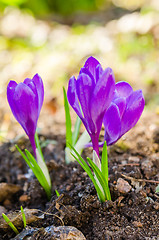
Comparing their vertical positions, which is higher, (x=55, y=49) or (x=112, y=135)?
(x=55, y=49)

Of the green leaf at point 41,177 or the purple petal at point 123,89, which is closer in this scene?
the purple petal at point 123,89

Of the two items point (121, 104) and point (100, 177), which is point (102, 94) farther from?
point (100, 177)

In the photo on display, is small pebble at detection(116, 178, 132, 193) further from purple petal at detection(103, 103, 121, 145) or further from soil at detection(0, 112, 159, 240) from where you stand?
purple petal at detection(103, 103, 121, 145)

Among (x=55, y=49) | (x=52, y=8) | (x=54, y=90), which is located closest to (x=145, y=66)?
(x=54, y=90)

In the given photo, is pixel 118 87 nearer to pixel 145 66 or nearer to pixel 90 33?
pixel 145 66

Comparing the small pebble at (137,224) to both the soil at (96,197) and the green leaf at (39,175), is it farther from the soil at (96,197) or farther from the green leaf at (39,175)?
the green leaf at (39,175)

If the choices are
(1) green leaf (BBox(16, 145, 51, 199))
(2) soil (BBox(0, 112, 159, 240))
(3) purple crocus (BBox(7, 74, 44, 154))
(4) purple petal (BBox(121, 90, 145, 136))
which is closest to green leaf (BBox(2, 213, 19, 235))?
(2) soil (BBox(0, 112, 159, 240))

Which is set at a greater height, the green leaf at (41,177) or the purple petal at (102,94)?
the purple petal at (102,94)

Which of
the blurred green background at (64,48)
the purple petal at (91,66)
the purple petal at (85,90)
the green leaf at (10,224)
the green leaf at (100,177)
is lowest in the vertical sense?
the green leaf at (10,224)

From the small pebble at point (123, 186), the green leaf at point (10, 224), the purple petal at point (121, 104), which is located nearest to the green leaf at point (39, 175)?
the green leaf at point (10, 224)
